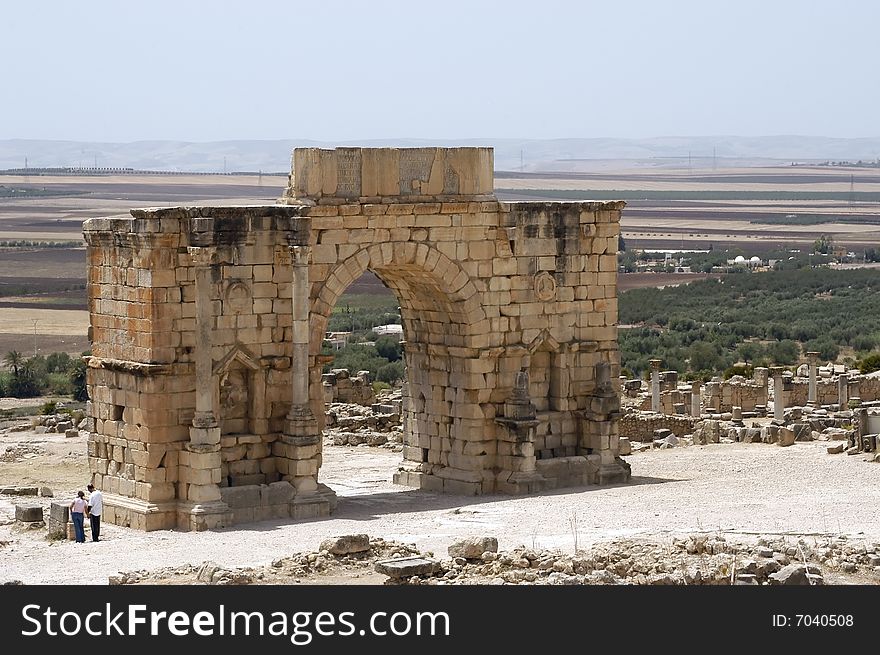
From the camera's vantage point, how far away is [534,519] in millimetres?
22703

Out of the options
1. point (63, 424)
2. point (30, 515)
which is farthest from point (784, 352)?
point (30, 515)

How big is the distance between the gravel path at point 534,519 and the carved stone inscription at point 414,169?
3.95 metres

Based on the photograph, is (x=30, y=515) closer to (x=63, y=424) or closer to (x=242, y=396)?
(x=242, y=396)

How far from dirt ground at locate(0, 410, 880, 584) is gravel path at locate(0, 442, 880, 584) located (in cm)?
2

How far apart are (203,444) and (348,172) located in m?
3.96

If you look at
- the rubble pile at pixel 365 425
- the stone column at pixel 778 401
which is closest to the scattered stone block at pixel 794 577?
the rubble pile at pixel 365 425

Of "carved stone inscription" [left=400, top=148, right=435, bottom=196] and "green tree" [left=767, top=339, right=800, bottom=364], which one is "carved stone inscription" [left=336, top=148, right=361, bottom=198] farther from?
"green tree" [left=767, top=339, right=800, bottom=364]

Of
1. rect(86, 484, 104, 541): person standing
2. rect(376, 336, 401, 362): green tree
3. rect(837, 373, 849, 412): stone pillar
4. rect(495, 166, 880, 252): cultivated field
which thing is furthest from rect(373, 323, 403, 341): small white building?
rect(495, 166, 880, 252): cultivated field

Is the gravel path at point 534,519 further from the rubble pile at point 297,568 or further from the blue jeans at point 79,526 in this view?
the rubble pile at point 297,568

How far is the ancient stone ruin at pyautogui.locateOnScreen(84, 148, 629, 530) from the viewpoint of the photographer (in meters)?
23.0

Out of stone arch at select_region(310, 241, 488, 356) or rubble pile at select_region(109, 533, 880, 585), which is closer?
rubble pile at select_region(109, 533, 880, 585)

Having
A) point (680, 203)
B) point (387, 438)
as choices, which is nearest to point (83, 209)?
point (680, 203)

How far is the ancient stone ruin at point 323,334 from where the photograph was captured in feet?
75.4

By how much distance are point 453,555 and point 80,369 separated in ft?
85.2
